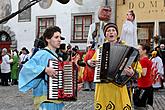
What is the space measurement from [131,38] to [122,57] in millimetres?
1715

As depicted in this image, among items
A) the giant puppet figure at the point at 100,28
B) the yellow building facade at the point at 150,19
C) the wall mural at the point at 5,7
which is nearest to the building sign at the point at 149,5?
the yellow building facade at the point at 150,19

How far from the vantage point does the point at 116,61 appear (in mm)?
4910

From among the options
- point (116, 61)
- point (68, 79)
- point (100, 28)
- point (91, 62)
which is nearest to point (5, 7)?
point (100, 28)

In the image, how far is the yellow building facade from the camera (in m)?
20.6

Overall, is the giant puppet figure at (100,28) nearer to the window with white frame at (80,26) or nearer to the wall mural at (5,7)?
the window with white frame at (80,26)

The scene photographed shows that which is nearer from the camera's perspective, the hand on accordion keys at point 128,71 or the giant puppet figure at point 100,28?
the hand on accordion keys at point 128,71

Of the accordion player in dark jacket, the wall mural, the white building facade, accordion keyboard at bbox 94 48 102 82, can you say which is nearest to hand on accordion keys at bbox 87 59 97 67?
the accordion player in dark jacket

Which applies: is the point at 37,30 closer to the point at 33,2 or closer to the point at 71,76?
the point at 71,76

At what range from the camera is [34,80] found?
190 inches

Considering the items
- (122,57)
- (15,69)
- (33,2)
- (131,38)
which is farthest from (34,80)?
(15,69)

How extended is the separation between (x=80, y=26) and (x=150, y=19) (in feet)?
13.3

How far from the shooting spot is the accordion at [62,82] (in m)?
4.66

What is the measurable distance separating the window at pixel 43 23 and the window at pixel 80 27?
1528mm

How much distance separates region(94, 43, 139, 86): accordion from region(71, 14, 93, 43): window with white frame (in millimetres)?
17736
